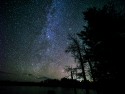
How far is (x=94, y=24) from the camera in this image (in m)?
11.1

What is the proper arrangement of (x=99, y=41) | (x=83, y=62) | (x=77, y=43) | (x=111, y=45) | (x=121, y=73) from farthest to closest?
(x=77, y=43) → (x=83, y=62) → (x=99, y=41) → (x=111, y=45) → (x=121, y=73)

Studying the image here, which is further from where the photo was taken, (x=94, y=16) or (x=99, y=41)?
(x=94, y=16)

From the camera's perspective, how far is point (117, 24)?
33.2ft

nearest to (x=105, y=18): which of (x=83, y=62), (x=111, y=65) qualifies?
(x=111, y=65)

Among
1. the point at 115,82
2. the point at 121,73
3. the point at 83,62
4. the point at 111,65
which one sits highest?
the point at 83,62

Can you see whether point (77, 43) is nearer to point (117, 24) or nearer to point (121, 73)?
point (117, 24)

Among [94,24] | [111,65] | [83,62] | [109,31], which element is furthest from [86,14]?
[83,62]

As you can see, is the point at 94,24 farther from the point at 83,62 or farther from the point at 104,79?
the point at 83,62

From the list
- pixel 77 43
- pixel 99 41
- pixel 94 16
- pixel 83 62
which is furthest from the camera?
pixel 77 43

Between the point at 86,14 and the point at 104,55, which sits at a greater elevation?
the point at 86,14

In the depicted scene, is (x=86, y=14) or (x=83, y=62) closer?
(x=86, y=14)

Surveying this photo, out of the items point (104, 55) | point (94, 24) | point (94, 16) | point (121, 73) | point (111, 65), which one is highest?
point (94, 16)

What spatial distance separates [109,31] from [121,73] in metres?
3.78

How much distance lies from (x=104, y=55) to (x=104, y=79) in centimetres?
215
